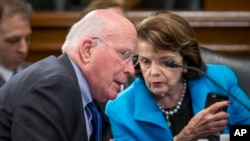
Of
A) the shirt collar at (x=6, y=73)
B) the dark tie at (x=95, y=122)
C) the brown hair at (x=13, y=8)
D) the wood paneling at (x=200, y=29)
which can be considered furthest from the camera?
the wood paneling at (x=200, y=29)

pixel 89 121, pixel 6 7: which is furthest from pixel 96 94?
pixel 6 7

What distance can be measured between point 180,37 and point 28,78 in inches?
40.8

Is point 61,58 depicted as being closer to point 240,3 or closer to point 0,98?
point 0,98

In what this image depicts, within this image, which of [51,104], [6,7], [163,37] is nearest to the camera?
[51,104]

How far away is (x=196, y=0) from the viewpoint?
179 inches

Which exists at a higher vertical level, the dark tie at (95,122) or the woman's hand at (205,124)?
the dark tie at (95,122)

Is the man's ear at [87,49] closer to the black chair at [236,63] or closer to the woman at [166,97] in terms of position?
the woman at [166,97]

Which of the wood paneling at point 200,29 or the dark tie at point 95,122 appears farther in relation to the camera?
the wood paneling at point 200,29

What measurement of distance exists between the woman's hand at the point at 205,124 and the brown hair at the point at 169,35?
0.33m

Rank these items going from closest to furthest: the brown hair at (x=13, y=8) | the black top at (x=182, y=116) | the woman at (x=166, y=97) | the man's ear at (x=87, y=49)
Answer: the man's ear at (x=87, y=49) → the woman at (x=166, y=97) → the black top at (x=182, y=116) → the brown hair at (x=13, y=8)

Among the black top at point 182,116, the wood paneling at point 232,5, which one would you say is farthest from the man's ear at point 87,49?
the wood paneling at point 232,5

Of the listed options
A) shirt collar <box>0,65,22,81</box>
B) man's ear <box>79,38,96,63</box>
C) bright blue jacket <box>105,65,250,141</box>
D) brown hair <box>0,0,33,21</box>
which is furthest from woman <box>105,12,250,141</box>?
brown hair <box>0,0,33,21</box>

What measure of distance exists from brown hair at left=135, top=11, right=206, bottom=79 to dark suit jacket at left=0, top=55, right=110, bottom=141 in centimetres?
83

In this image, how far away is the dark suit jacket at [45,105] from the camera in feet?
6.08
